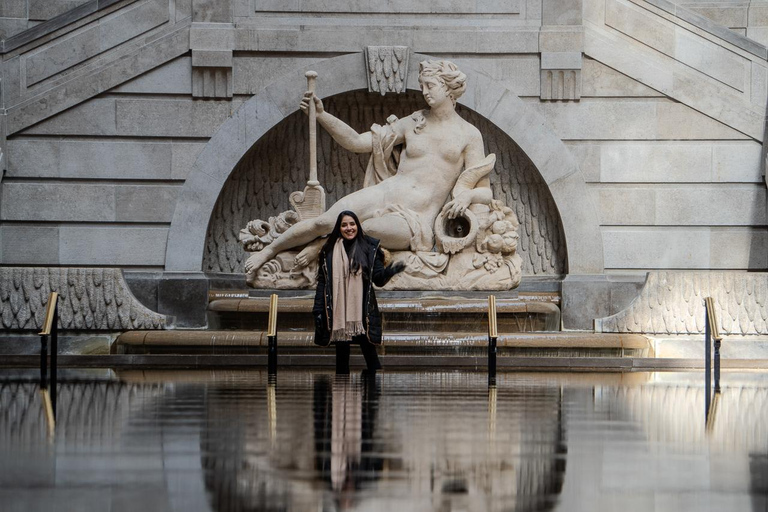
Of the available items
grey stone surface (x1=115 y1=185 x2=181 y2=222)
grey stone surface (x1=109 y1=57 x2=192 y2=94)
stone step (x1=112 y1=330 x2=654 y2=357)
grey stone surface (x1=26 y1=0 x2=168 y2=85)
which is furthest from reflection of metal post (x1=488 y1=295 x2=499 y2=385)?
grey stone surface (x1=26 y1=0 x2=168 y2=85)

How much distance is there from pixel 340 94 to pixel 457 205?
8.45 feet

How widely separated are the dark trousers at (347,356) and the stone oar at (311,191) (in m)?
4.80

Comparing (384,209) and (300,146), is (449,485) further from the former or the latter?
(300,146)

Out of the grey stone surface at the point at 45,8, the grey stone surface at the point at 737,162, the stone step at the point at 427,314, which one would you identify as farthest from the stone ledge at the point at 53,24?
the grey stone surface at the point at 737,162

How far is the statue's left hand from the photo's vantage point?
15773mm

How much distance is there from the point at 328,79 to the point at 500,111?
2448mm

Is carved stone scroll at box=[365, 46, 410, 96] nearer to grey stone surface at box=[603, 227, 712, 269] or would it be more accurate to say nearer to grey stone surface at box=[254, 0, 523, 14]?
grey stone surface at box=[254, 0, 523, 14]

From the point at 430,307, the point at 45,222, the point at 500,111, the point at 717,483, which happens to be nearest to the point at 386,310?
the point at 430,307

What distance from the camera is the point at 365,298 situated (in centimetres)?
1109

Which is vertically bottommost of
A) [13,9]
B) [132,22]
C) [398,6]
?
[132,22]

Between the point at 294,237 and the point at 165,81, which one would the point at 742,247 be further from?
the point at 165,81

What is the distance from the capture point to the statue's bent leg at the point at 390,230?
51.3 ft

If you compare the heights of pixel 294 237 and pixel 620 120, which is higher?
pixel 620 120

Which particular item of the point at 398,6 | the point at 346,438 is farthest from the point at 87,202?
the point at 346,438
